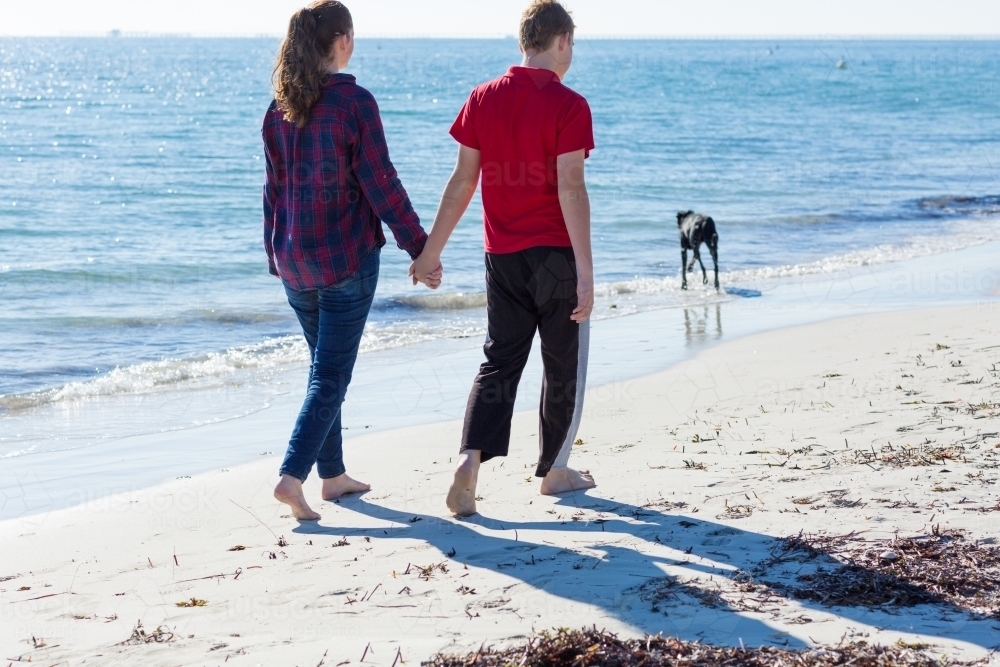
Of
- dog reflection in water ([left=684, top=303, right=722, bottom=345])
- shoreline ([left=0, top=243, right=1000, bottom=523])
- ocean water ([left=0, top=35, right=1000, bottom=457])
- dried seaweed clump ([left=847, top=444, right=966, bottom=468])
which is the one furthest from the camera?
ocean water ([left=0, top=35, right=1000, bottom=457])

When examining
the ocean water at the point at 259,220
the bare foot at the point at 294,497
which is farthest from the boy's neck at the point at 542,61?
the ocean water at the point at 259,220

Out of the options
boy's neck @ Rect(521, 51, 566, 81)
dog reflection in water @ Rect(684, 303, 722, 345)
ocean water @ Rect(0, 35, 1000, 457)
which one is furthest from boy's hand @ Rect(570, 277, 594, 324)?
dog reflection in water @ Rect(684, 303, 722, 345)

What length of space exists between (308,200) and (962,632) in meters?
2.54

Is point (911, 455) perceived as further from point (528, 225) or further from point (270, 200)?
point (270, 200)

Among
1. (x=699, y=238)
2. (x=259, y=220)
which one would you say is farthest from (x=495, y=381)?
(x=259, y=220)

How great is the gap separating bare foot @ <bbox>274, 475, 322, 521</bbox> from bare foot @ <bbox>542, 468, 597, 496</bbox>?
0.92 meters

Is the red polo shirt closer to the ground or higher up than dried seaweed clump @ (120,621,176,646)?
higher up

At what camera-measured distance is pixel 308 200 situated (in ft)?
12.0

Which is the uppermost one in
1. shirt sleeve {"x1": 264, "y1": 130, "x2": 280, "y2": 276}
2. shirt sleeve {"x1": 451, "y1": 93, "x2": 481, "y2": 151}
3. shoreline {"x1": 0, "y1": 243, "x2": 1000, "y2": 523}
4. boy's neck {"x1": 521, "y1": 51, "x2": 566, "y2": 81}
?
boy's neck {"x1": 521, "y1": 51, "x2": 566, "y2": 81}

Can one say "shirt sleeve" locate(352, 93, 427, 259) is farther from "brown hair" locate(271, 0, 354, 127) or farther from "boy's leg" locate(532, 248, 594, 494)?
"boy's leg" locate(532, 248, 594, 494)

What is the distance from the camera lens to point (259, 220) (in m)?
16.4

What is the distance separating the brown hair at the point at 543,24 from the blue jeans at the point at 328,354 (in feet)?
3.23

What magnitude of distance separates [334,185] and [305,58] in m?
0.46

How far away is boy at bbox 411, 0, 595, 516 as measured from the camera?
3441 millimetres
